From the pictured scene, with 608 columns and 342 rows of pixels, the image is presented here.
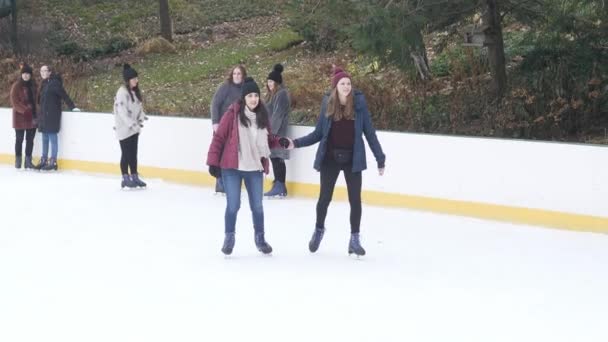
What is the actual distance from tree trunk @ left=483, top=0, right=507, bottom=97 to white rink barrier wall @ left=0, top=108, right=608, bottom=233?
345cm

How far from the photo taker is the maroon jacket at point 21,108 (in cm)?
1374

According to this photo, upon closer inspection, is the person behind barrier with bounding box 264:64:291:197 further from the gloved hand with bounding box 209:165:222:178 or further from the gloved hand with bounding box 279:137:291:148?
the gloved hand with bounding box 279:137:291:148

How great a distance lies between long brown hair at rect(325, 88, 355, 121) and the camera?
723 cm

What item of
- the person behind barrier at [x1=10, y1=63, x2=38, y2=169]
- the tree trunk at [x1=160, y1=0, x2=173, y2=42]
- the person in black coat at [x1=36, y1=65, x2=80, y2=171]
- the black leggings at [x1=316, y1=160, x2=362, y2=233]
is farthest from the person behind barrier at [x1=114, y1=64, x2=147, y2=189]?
the tree trunk at [x1=160, y1=0, x2=173, y2=42]

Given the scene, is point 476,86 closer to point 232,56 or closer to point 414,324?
point 414,324

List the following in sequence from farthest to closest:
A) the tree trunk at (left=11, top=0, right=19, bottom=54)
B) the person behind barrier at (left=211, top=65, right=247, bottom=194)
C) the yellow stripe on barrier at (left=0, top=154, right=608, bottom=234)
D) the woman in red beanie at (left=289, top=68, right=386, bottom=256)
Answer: the tree trunk at (left=11, top=0, right=19, bottom=54)
the person behind barrier at (left=211, top=65, right=247, bottom=194)
the yellow stripe on barrier at (left=0, top=154, right=608, bottom=234)
the woman in red beanie at (left=289, top=68, right=386, bottom=256)

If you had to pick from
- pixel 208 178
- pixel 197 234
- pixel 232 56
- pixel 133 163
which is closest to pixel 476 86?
pixel 208 178

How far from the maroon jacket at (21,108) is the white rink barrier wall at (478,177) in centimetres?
274

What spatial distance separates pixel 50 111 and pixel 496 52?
6.22 m

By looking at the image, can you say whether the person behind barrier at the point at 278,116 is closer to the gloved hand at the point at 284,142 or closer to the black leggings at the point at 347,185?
the black leggings at the point at 347,185

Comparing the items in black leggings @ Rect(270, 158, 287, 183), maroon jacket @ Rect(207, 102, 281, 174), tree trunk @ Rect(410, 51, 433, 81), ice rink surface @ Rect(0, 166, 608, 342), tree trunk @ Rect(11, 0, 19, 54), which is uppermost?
tree trunk @ Rect(11, 0, 19, 54)

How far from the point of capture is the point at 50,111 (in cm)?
1359

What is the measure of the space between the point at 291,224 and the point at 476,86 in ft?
19.8

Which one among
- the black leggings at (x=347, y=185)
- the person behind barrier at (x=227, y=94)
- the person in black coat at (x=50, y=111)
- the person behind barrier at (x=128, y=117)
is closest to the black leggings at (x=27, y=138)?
the person in black coat at (x=50, y=111)
